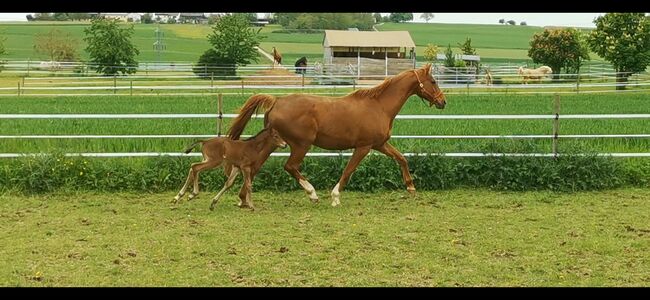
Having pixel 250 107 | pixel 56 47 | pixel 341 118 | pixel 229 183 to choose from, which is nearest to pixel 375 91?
pixel 341 118

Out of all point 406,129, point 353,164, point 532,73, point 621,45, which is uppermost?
point 621,45

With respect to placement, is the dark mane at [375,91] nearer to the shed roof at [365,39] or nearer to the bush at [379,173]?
the bush at [379,173]

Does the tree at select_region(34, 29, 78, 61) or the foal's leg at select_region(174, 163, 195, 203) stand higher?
the tree at select_region(34, 29, 78, 61)

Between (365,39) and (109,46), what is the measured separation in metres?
19.5

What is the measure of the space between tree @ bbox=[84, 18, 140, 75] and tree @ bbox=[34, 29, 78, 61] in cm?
1059

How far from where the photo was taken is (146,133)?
414 inches

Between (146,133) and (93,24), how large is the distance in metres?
22.3

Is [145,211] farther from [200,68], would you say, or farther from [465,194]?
[200,68]

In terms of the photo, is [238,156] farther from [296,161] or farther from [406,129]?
[406,129]

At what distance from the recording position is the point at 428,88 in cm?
786

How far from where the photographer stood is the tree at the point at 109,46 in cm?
3197

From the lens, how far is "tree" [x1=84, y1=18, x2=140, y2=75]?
31969 millimetres

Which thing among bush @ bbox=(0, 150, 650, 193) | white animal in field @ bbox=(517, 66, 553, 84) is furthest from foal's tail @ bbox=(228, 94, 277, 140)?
white animal in field @ bbox=(517, 66, 553, 84)

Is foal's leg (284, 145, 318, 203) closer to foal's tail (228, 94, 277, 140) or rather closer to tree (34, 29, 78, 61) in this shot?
foal's tail (228, 94, 277, 140)
